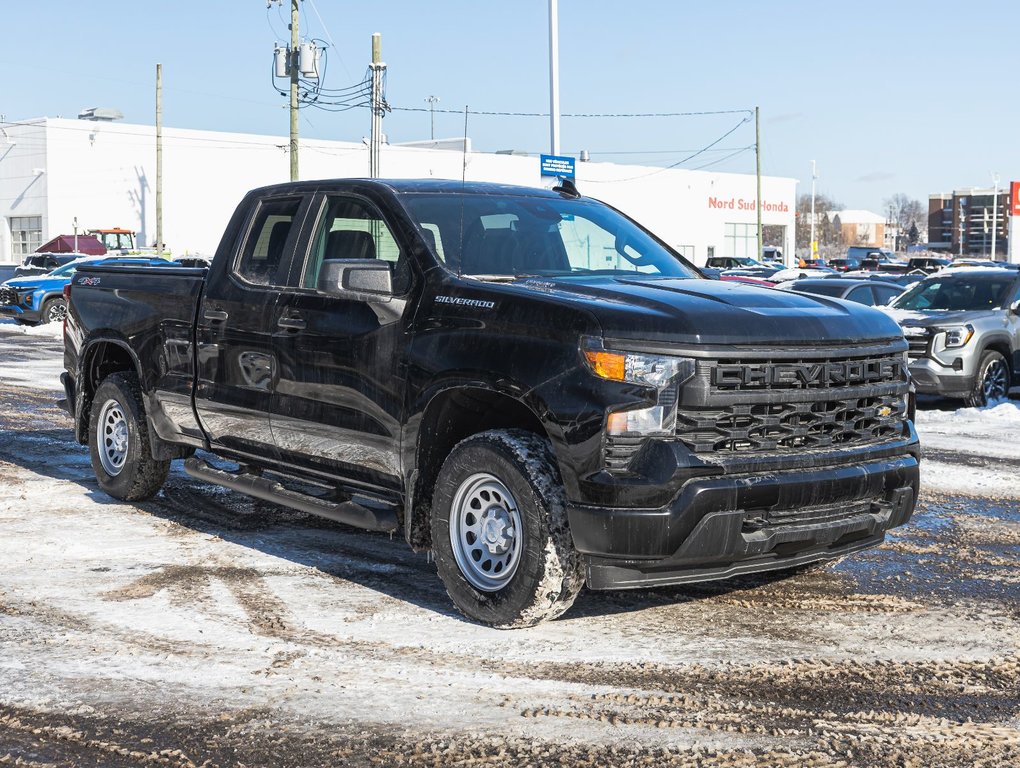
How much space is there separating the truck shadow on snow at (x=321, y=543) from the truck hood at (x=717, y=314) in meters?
1.45

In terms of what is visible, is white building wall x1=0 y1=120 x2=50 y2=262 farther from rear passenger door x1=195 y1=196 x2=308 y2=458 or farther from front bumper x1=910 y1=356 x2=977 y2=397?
rear passenger door x1=195 y1=196 x2=308 y2=458

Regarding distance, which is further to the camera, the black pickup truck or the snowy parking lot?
the black pickup truck

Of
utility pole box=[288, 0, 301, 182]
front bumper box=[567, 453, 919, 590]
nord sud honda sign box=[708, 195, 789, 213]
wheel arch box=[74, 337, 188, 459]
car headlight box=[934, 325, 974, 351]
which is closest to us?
front bumper box=[567, 453, 919, 590]

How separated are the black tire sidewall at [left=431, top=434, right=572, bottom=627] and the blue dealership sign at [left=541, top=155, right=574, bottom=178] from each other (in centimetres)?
1972

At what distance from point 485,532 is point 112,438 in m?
3.89

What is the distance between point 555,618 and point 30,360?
17292 mm

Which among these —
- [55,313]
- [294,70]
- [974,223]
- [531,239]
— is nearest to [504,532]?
[531,239]

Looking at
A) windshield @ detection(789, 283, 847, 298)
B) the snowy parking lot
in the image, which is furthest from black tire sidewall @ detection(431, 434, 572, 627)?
windshield @ detection(789, 283, 847, 298)

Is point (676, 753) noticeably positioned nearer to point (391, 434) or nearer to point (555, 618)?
point (555, 618)

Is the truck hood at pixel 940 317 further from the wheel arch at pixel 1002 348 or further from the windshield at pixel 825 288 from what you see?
the windshield at pixel 825 288

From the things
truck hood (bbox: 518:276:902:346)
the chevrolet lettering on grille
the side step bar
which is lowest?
the side step bar

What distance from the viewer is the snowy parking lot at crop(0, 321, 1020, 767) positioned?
4191 millimetres

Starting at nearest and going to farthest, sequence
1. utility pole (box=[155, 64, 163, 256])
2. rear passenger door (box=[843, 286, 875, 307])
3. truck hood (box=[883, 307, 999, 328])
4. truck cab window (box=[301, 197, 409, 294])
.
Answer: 1. truck cab window (box=[301, 197, 409, 294])
2. truck hood (box=[883, 307, 999, 328])
3. rear passenger door (box=[843, 286, 875, 307])
4. utility pole (box=[155, 64, 163, 256])

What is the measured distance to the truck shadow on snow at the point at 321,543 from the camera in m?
6.13
